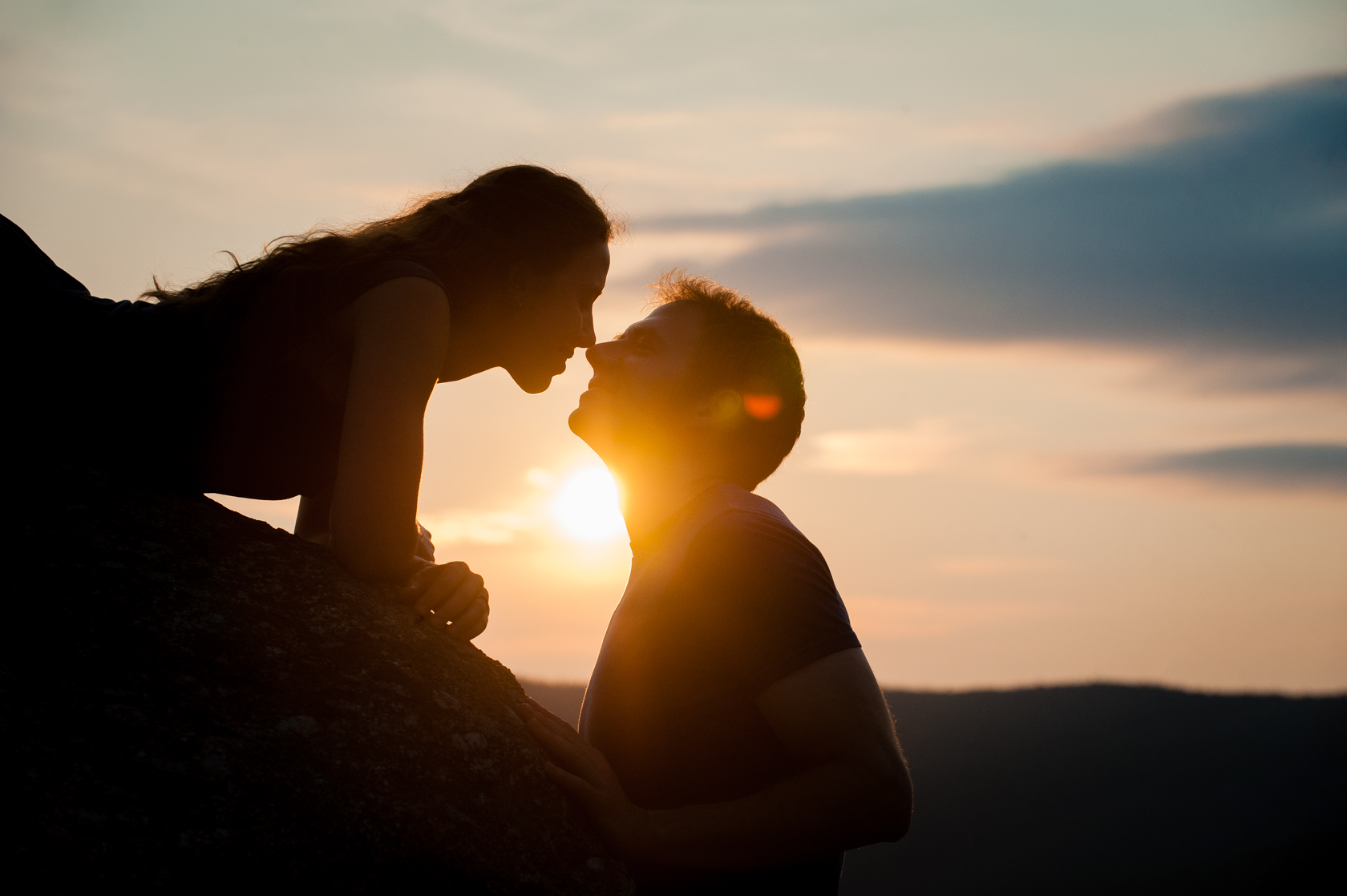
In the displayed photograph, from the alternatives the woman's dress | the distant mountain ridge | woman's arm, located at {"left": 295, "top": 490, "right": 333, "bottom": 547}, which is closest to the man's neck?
the woman's dress

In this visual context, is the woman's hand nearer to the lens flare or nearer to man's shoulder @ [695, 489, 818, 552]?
man's shoulder @ [695, 489, 818, 552]

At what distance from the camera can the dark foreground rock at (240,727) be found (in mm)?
2016

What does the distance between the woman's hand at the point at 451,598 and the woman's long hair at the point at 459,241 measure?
1.11 meters

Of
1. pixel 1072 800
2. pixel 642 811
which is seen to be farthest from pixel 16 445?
pixel 1072 800

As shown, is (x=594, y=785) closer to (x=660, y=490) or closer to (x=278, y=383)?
(x=660, y=490)

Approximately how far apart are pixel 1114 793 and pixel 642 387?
3319cm

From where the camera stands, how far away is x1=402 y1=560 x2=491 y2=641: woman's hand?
3174 mm

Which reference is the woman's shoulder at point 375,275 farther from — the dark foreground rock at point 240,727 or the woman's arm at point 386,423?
the dark foreground rock at point 240,727

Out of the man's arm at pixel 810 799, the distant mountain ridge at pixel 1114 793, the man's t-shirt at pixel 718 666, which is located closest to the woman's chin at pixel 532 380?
the man's t-shirt at pixel 718 666

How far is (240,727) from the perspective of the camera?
2.33 metres

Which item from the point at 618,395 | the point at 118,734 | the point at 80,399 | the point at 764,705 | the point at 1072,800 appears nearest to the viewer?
the point at 118,734

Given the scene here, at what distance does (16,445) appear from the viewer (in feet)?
9.70

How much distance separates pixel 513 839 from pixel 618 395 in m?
2.10

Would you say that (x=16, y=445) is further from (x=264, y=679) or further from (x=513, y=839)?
(x=513, y=839)
